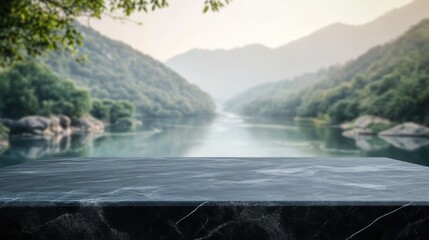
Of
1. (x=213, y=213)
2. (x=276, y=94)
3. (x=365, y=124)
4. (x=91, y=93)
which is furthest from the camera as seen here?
(x=276, y=94)

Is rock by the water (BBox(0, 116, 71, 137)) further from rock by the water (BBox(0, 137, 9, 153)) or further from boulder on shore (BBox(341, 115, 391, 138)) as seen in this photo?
boulder on shore (BBox(341, 115, 391, 138))

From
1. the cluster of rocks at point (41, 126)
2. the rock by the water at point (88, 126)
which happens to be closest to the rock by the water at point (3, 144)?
the cluster of rocks at point (41, 126)

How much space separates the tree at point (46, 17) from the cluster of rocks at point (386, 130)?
1699 inches

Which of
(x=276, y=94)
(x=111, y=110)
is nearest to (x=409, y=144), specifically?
(x=111, y=110)

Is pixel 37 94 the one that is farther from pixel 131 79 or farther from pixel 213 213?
pixel 131 79

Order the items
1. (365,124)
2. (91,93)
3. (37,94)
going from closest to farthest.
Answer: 1. (37,94)
2. (365,124)
3. (91,93)

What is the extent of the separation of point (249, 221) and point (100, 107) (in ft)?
213

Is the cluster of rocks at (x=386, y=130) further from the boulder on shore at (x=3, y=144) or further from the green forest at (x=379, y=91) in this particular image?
the boulder on shore at (x=3, y=144)

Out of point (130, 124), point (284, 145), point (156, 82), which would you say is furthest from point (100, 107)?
point (156, 82)

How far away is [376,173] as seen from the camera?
284 centimetres

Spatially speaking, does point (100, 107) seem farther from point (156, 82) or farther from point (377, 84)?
point (156, 82)

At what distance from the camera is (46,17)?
9922 millimetres

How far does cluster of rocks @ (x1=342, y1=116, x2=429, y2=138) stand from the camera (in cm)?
4956

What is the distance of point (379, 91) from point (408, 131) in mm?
23992
